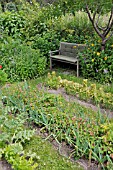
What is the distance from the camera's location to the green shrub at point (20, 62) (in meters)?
5.13

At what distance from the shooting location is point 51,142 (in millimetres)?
2680

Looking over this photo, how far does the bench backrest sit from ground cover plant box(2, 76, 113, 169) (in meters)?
2.54

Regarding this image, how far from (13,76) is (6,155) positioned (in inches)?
121

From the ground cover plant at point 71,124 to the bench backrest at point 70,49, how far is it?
2.54 meters

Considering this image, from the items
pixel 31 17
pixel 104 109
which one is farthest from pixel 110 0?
pixel 31 17

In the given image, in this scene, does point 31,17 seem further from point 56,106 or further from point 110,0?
point 56,106

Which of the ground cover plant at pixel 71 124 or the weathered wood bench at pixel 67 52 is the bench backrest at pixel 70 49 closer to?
the weathered wood bench at pixel 67 52

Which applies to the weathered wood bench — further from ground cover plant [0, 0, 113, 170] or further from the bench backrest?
ground cover plant [0, 0, 113, 170]

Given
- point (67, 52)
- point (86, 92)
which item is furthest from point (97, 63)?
point (67, 52)

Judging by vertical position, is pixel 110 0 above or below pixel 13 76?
above

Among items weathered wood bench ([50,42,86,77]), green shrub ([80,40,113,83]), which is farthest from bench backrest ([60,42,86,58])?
green shrub ([80,40,113,83])

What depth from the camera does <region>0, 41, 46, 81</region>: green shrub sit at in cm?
513

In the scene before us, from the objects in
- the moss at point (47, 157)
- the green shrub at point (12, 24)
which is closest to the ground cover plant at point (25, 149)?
the moss at point (47, 157)

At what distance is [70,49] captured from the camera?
6.02 metres
